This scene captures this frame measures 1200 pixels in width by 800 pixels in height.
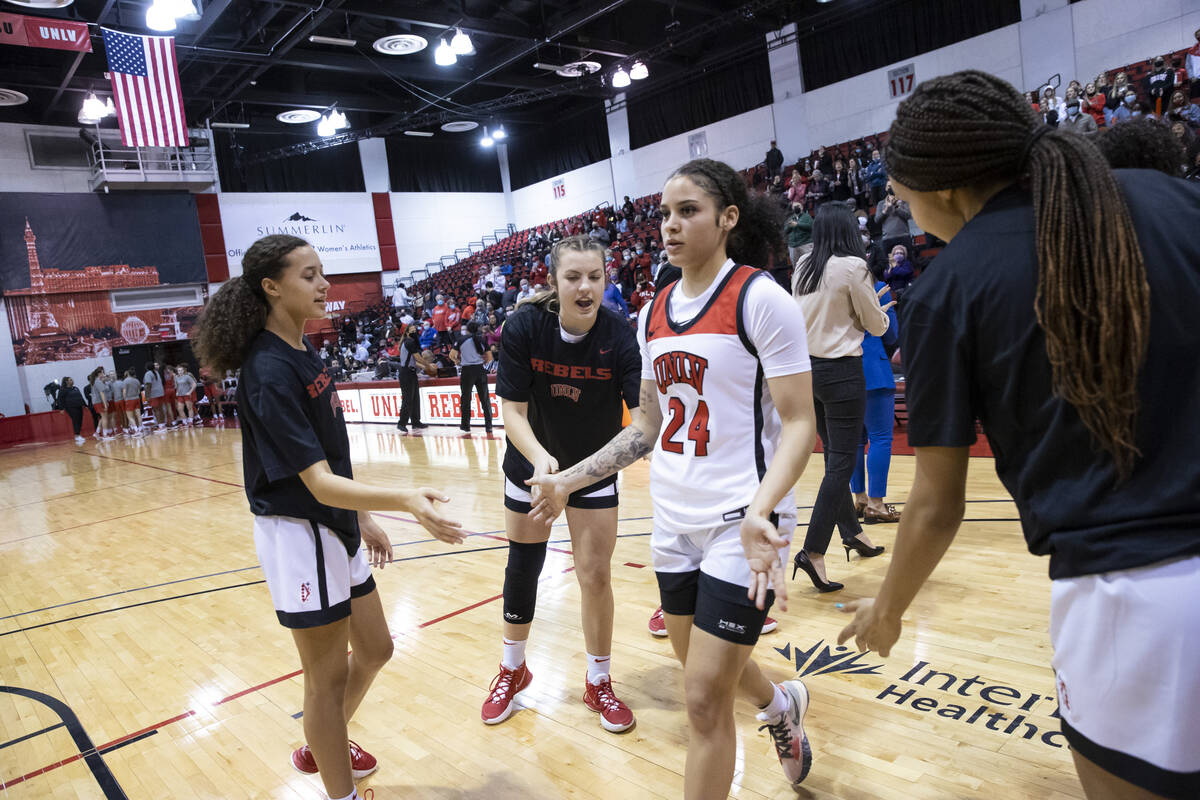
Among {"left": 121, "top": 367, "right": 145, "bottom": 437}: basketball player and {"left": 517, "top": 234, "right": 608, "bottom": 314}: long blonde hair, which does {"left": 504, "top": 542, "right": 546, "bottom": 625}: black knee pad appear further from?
{"left": 121, "top": 367, "right": 145, "bottom": 437}: basketball player

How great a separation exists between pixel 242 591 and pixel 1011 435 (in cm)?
515

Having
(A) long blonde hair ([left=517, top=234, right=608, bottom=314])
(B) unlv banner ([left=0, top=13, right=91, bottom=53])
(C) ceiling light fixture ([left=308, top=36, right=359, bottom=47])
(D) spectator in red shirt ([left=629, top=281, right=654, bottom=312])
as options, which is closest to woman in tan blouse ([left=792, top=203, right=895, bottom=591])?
(A) long blonde hair ([left=517, top=234, right=608, bottom=314])

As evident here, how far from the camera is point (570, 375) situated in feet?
9.39

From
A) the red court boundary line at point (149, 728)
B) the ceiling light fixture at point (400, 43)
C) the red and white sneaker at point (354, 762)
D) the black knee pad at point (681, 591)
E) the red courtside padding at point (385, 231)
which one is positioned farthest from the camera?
the red courtside padding at point (385, 231)

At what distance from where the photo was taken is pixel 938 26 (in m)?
16.3

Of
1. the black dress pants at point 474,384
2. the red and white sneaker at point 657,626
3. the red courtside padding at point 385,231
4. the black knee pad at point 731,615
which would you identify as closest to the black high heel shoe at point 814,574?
the red and white sneaker at point 657,626

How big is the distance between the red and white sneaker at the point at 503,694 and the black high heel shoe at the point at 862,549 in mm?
2085

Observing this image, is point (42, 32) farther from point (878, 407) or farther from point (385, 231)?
point (385, 231)

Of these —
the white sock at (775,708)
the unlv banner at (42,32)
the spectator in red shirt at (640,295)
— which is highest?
the unlv banner at (42,32)

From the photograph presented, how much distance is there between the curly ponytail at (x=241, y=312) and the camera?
2.17 metres

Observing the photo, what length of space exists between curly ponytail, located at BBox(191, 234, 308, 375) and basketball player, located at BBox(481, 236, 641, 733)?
0.88 meters

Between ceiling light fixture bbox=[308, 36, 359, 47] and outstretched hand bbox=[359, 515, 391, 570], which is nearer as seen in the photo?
outstretched hand bbox=[359, 515, 391, 570]

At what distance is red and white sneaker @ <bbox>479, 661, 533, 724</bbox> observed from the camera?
9.70 feet

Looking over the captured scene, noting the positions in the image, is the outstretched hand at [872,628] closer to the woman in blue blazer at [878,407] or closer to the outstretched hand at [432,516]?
the outstretched hand at [432,516]
